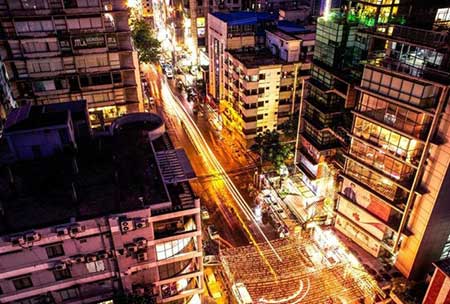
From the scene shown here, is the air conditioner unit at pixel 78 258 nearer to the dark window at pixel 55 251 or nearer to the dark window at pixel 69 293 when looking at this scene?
the dark window at pixel 55 251

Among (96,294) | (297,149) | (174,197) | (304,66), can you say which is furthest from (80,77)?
(304,66)

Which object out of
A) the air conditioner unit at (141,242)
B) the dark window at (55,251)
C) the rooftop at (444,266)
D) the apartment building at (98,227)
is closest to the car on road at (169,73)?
A: the apartment building at (98,227)

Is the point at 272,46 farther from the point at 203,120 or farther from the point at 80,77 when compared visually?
the point at 80,77

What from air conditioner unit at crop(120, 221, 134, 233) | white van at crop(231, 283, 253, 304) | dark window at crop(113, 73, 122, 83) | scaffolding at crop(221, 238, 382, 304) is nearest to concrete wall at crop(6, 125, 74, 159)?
air conditioner unit at crop(120, 221, 134, 233)

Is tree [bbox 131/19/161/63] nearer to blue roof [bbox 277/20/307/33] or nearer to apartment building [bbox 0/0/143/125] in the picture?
blue roof [bbox 277/20/307/33]

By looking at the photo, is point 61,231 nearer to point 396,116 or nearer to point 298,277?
point 298,277

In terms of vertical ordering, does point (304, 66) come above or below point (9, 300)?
above
